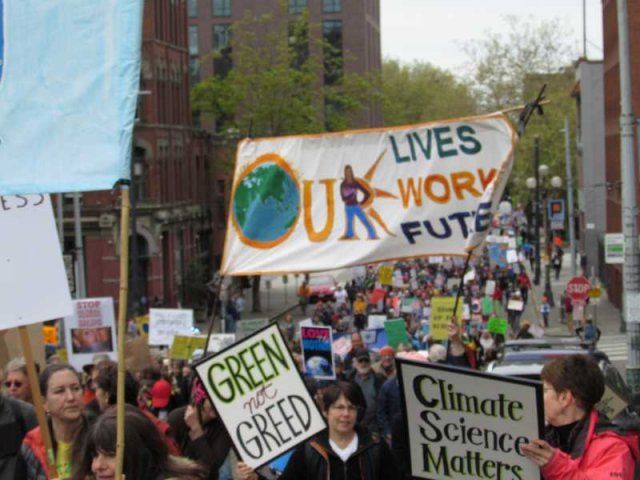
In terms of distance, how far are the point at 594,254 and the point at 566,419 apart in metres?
61.5

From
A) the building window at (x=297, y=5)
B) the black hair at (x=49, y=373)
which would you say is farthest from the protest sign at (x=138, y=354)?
the building window at (x=297, y=5)

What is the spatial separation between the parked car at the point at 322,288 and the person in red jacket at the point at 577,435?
51.7 metres

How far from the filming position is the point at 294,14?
309ft

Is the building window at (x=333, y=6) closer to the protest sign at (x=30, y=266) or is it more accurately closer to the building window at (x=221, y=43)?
the building window at (x=221, y=43)

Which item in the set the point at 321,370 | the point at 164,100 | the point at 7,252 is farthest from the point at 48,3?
the point at 164,100

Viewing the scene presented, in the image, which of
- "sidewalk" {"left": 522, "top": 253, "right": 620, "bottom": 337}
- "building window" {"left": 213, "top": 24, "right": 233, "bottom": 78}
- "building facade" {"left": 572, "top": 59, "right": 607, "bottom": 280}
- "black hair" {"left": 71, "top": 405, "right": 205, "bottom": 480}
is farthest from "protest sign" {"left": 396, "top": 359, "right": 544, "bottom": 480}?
"building window" {"left": 213, "top": 24, "right": 233, "bottom": 78}

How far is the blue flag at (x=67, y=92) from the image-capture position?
571 centimetres

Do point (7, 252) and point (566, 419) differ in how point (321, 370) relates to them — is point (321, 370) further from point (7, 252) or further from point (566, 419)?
point (566, 419)

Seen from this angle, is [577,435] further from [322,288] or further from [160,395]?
[322,288]

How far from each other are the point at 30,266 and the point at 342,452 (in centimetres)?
176

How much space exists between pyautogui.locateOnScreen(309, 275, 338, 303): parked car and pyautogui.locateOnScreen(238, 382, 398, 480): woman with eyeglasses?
5002 centimetres

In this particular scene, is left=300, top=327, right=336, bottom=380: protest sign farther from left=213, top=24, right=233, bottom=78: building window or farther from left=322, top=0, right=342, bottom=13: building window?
left=322, top=0, right=342, bottom=13: building window

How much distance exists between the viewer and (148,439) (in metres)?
5.80

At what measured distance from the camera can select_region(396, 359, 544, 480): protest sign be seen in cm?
592
